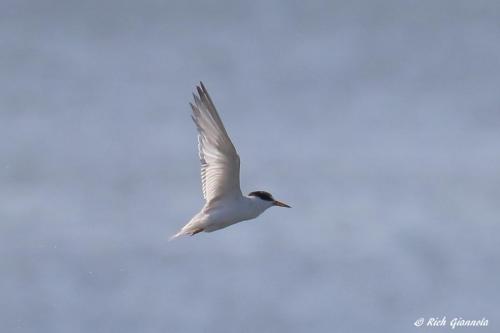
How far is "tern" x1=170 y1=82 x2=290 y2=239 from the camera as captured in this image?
41.7 m

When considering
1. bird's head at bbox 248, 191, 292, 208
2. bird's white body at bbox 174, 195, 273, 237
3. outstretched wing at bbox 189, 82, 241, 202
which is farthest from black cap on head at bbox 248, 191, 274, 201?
outstretched wing at bbox 189, 82, 241, 202

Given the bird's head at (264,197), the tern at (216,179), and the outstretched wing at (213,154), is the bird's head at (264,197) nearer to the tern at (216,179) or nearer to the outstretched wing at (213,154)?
the tern at (216,179)

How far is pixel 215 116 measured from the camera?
41.6 metres

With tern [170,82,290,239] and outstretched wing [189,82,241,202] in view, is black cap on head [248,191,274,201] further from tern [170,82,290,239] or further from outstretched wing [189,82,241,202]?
outstretched wing [189,82,241,202]

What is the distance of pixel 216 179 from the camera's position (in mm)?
42281

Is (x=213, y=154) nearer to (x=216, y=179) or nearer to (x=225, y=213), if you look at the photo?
(x=216, y=179)

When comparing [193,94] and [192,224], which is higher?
[193,94]

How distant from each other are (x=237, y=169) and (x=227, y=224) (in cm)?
112

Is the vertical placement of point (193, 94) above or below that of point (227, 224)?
above

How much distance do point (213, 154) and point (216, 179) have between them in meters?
0.52

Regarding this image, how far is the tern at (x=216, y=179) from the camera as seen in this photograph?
41688 mm

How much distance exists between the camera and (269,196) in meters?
42.9

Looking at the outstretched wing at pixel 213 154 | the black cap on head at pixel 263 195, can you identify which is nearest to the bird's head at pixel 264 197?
the black cap on head at pixel 263 195

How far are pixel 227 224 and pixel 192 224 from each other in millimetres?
729
